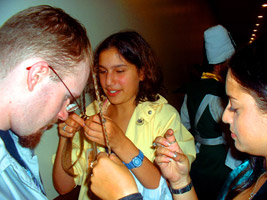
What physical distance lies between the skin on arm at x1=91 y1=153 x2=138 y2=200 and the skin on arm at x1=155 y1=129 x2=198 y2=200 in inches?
10.5

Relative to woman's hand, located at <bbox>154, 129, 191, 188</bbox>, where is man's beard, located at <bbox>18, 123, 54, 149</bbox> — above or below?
above

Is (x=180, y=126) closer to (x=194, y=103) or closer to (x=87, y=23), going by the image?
(x=194, y=103)

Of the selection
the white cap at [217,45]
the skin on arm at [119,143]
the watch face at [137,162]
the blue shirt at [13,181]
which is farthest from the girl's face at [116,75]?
the white cap at [217,45]

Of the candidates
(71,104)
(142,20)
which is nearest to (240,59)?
(71,104)

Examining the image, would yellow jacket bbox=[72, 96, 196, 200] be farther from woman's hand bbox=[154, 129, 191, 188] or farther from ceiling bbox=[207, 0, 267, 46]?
ceiling bbox=[207, 0, 267, 46]

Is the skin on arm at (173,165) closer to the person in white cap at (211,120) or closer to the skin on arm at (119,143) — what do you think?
the skin on arm at (119,143)

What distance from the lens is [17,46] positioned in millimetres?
591

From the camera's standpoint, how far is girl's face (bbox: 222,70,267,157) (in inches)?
29.4

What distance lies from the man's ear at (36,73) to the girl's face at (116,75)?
59cm

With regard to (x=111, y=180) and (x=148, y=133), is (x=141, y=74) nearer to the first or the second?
(x=148, y=133)

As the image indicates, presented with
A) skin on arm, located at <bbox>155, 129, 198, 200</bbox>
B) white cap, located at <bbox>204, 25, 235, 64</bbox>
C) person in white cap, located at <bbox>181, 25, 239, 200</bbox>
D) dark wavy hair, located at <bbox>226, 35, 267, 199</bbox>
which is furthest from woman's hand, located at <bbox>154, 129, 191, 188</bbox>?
white cap, located at <bbox>204, 25, 235, 64</bbox>

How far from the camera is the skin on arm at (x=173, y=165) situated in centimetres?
94

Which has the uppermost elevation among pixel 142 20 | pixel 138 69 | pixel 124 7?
→ pixel 124 7

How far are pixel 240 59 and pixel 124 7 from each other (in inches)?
49.5
